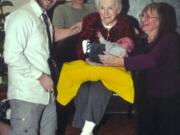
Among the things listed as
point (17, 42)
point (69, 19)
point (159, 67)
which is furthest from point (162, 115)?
point (69, 19)

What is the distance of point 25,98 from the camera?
241 cm

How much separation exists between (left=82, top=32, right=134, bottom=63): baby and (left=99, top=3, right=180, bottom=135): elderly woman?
0.17 ft

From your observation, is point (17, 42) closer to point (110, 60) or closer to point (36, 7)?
point (36, 7)

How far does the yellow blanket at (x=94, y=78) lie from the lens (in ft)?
8.97

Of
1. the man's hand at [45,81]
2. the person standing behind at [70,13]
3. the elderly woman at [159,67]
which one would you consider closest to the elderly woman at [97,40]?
the elderly woman at [159,67]

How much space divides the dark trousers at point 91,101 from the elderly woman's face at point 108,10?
50cm

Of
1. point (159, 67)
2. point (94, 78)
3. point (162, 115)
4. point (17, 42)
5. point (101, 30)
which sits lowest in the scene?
point (162, 115)

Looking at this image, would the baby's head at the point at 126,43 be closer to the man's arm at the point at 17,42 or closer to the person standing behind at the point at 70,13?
the man's arm at the point at 17,42

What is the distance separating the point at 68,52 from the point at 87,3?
2.56ft

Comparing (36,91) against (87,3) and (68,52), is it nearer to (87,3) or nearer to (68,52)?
(68,52)

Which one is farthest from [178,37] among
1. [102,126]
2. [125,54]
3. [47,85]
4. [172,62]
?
[102,126]

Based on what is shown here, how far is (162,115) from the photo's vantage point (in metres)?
2.71

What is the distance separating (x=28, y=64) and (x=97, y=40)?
2.38ft

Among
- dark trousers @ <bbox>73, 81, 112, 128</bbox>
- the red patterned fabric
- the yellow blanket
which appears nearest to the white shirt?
the yellow blanket
